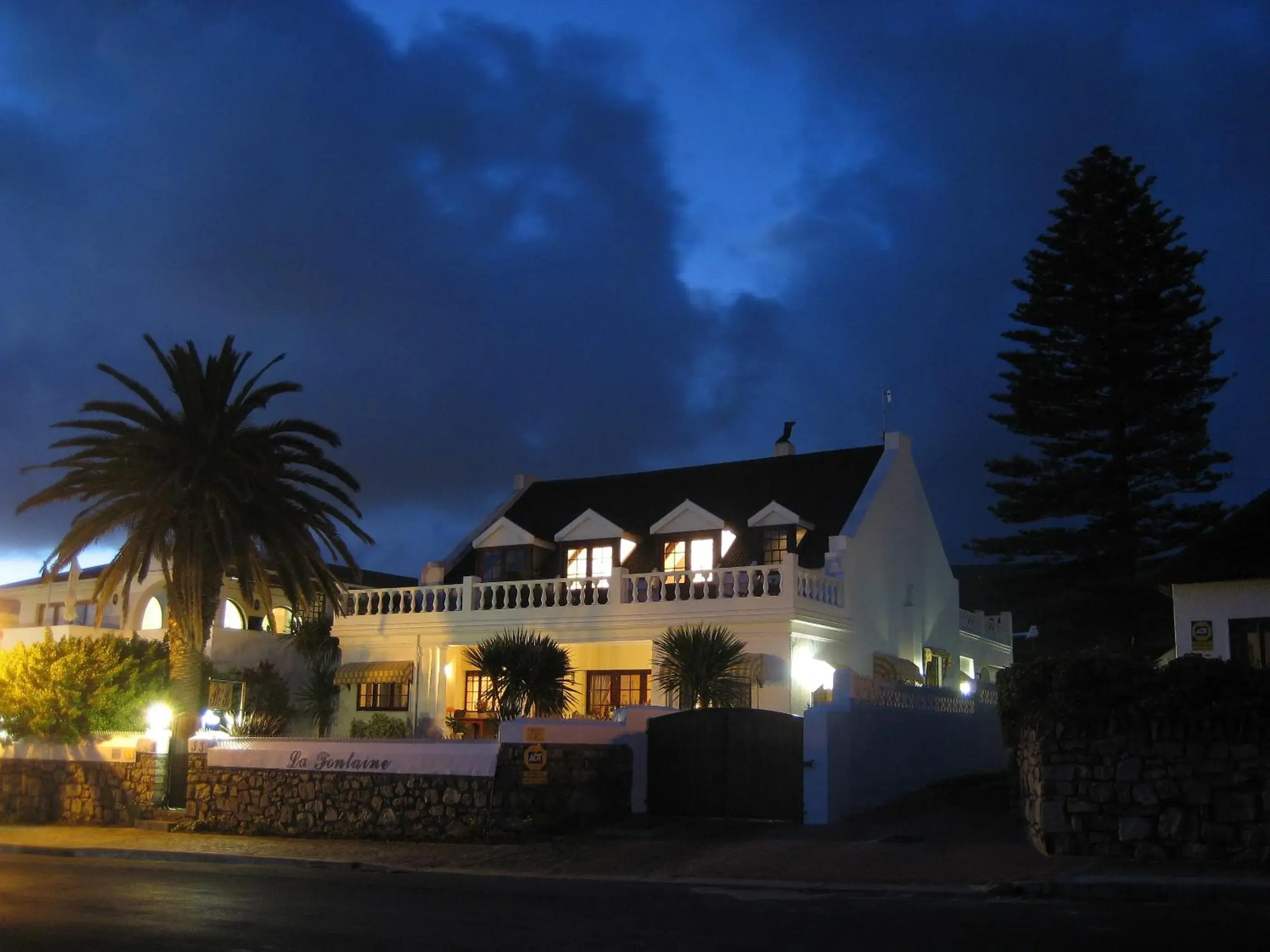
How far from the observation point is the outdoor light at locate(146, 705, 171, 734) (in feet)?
86.1

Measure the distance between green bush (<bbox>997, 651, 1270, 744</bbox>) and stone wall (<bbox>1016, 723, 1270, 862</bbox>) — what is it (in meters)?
0.24

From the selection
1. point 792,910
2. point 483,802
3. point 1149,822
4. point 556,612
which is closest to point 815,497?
point 556,612

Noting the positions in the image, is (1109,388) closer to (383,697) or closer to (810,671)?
(810,671)

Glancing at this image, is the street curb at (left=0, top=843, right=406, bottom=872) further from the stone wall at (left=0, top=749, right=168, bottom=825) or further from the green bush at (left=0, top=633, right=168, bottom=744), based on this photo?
the green bush at (left=0, top=633, right=168, bottom=744)

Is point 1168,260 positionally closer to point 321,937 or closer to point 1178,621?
point 1178,621

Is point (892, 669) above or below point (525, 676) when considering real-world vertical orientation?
above

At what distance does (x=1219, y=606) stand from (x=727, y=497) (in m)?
13.8

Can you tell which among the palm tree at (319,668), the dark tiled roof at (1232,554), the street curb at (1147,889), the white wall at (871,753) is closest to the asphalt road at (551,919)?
the street curb at (1147,889)

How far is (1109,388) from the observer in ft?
116

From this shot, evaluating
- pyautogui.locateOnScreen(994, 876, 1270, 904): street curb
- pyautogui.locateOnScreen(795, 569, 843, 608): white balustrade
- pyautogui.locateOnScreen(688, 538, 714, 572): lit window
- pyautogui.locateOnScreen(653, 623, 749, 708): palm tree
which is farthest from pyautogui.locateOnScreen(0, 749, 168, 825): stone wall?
pyautogui.locateOnScreen(994, 876, 1270, 904): street curb

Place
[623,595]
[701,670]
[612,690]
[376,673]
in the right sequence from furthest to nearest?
[376,673] < [612,690] < [623,595] < [701,670]

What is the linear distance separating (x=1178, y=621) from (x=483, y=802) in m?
13.3

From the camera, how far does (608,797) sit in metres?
21.3

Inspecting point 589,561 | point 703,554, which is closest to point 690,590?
point 703,554
